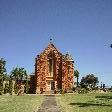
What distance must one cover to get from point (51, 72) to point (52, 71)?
35cm

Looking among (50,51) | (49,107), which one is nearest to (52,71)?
(50,51)

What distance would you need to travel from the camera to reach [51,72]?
75625 mm

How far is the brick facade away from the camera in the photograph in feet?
244

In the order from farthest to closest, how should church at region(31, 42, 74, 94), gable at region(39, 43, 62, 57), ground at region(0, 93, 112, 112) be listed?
gable at region(39, 43, 62, 57)
church at region(31, 42, 74, 94)
ground at region(0, 93, 112, 112)

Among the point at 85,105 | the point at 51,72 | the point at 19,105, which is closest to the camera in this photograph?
the point at 19,105

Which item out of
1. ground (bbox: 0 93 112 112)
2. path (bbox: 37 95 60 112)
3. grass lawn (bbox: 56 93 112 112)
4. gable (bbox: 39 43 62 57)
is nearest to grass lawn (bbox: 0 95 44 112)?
ground (bbox: 0 93 112 112)

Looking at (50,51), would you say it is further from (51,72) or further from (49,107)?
(49,107)

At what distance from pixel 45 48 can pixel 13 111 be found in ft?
156

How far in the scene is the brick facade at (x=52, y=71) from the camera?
74312 mm

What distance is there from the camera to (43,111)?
28.3 meters

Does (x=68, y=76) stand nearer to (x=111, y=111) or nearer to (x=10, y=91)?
(x=10, y=91)

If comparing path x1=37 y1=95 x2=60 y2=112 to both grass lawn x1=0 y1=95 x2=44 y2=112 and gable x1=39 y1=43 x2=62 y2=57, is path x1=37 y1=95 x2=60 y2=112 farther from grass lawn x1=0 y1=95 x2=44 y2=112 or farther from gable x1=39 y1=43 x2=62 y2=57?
gable x1=39 y1=43 x2=62 y2=57

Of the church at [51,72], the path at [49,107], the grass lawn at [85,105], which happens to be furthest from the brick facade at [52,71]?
the path at [49,107]

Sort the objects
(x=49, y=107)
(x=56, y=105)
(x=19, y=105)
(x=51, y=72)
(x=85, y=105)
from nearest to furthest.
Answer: (x=49, y=107), (x=56, y=105), (x=19, y=105), (x=85, y=105), (x=51, y=72)
